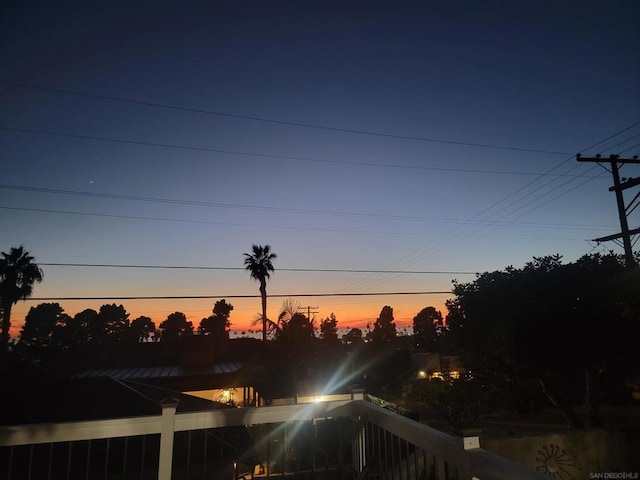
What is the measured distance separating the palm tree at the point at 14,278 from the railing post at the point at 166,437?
24.1m

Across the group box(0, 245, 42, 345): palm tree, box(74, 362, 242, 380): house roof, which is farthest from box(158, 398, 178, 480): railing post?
box(0, 245, 42, 345): palm tree

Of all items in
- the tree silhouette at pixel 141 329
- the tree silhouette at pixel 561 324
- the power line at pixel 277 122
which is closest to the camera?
the power line at pixel 277 122

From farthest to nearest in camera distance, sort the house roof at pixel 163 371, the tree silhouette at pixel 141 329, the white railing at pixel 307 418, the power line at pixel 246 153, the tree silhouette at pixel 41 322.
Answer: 1. the tree silhouette at pixel 141 329
2. the tree silhouette at pixel 41 322
3. the house roof at pixel 163 371
4. the power line at pixel 246 153
5. the white railing at pixel 307 418

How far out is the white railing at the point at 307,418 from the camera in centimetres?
242

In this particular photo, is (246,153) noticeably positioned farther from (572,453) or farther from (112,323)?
(112,323)

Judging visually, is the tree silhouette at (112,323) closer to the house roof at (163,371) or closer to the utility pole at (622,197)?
the house roof at (163,371)

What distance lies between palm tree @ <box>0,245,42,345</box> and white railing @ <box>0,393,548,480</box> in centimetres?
2384

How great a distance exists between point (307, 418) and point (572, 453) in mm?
8854

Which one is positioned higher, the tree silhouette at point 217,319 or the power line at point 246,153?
the power line at point 246,153

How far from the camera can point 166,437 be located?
3246mm

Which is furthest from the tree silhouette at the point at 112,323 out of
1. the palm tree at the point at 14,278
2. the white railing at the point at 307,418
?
the white railing at the point at 307,418

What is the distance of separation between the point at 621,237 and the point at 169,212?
1642 centimetres

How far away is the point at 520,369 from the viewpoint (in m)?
11.0

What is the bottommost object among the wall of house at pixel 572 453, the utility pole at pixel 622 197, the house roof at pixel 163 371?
the wall of house at pixel 572 453
